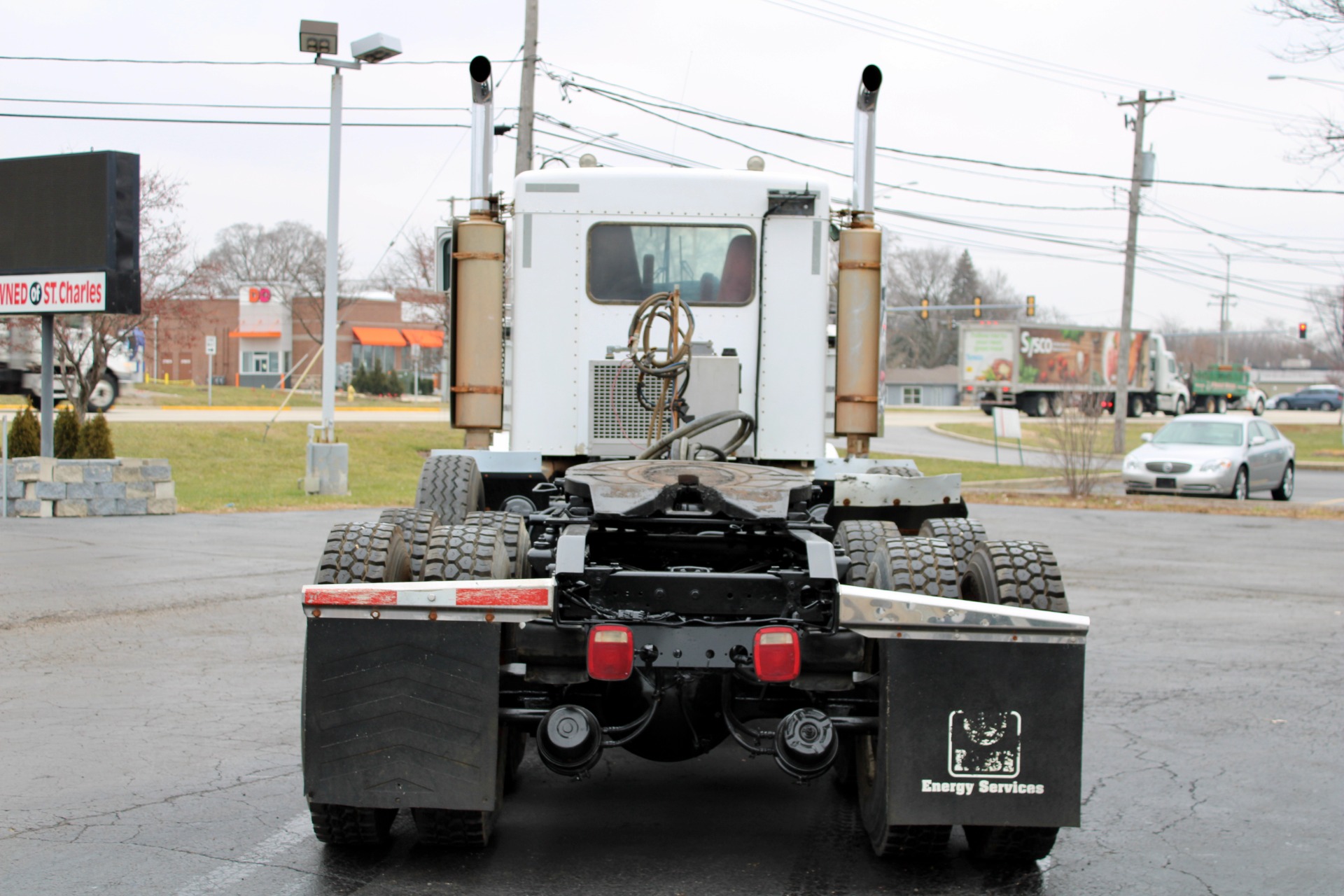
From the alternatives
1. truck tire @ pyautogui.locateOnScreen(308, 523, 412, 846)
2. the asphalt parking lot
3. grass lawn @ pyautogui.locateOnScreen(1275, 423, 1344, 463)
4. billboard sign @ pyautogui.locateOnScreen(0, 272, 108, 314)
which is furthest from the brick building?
truck tire @ pyautogui.locateOnScreen(308, 523, 412, 846)

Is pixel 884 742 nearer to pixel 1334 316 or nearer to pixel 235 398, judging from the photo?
pixel 235 398

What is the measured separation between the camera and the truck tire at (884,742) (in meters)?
4.38

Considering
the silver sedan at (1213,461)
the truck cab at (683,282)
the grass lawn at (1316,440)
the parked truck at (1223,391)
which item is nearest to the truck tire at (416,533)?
the truck cab at (683,282)

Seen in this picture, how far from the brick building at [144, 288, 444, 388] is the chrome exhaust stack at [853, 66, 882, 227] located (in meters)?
62.5

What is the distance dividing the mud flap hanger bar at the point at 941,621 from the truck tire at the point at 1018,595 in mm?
284

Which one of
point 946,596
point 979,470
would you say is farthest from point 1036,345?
point 946,596

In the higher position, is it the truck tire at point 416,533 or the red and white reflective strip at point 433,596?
the truck tire at point 416,533

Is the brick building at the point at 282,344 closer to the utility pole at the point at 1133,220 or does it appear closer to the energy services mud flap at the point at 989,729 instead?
the utility pole at the point at 1133,220

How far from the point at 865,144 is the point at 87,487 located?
13.1 m

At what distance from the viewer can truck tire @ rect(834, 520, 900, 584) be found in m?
4.95

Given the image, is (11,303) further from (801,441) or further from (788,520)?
(788,520)

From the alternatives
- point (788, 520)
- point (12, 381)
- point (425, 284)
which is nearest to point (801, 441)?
point (788, 520)

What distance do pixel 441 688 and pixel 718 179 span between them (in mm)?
3843

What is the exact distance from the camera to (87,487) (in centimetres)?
1683
